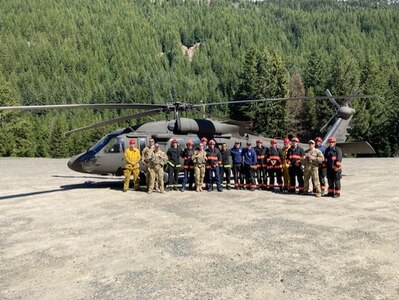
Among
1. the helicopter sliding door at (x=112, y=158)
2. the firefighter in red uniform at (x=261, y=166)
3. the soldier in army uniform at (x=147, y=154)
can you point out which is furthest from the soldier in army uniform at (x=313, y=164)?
the helicopter sliding door at (x=112, y=158)

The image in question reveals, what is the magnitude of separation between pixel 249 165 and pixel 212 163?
4.18 feet

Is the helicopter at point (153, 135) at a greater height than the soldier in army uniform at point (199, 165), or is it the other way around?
the helicopter at point (153, 135)

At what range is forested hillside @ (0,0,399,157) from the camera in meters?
47.6

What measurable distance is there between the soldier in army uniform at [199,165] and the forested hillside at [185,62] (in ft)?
112

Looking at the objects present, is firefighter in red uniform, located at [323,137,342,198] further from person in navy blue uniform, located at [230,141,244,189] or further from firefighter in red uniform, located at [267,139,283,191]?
person in navy blue uniform, located at [230,141,244,189]

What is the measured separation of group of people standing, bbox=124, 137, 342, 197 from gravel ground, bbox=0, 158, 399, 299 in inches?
48.5

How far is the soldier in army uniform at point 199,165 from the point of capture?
12.8 meters

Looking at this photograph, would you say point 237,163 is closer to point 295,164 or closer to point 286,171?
point 286,171

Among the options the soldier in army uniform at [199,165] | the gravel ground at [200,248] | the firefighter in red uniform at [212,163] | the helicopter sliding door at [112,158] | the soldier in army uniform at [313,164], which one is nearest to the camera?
the gravel ground at [200,248]

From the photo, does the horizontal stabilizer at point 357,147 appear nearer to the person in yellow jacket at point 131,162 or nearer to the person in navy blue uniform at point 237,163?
the person in navy blue uniform at point 237,163

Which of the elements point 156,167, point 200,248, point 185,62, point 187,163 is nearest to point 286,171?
point 187,163

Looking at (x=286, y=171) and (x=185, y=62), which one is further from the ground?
(x=185, y=62)

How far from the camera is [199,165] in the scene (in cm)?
1288

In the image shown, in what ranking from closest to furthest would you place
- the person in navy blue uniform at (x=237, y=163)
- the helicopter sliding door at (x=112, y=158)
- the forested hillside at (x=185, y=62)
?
1. the helicopter sliding door at (x=112, y=158)
2. the person in navy blue uniform at (x=237, y=163)
3. the forested hillside at (x=185, y=62)
